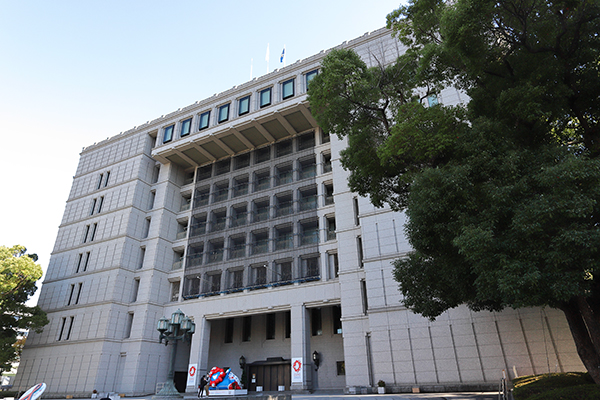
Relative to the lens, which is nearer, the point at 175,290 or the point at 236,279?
the point at 236,279

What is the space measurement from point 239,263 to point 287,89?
16.8 meters

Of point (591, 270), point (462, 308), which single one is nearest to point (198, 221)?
point (462, 308)

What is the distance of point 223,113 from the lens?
128 ft

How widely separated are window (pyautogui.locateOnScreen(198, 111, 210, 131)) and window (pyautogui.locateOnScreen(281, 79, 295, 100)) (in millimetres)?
8825

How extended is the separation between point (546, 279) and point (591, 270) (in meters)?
1.24

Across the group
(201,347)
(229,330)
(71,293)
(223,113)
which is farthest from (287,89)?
(71,293)

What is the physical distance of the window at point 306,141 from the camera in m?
37.0

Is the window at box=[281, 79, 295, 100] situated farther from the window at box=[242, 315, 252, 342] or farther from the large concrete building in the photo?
the window at box=[242, 315, 252, 342]

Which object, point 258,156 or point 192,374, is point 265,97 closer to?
point 258,156

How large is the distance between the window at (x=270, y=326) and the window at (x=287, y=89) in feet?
66.6

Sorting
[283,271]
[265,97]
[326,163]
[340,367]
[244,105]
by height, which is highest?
[265,97]

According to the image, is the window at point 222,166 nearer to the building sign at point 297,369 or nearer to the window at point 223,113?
the window at point 223,113

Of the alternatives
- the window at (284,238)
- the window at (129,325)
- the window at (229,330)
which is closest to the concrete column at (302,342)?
the window at (284,238)

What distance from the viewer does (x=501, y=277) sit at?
32.6 ft
